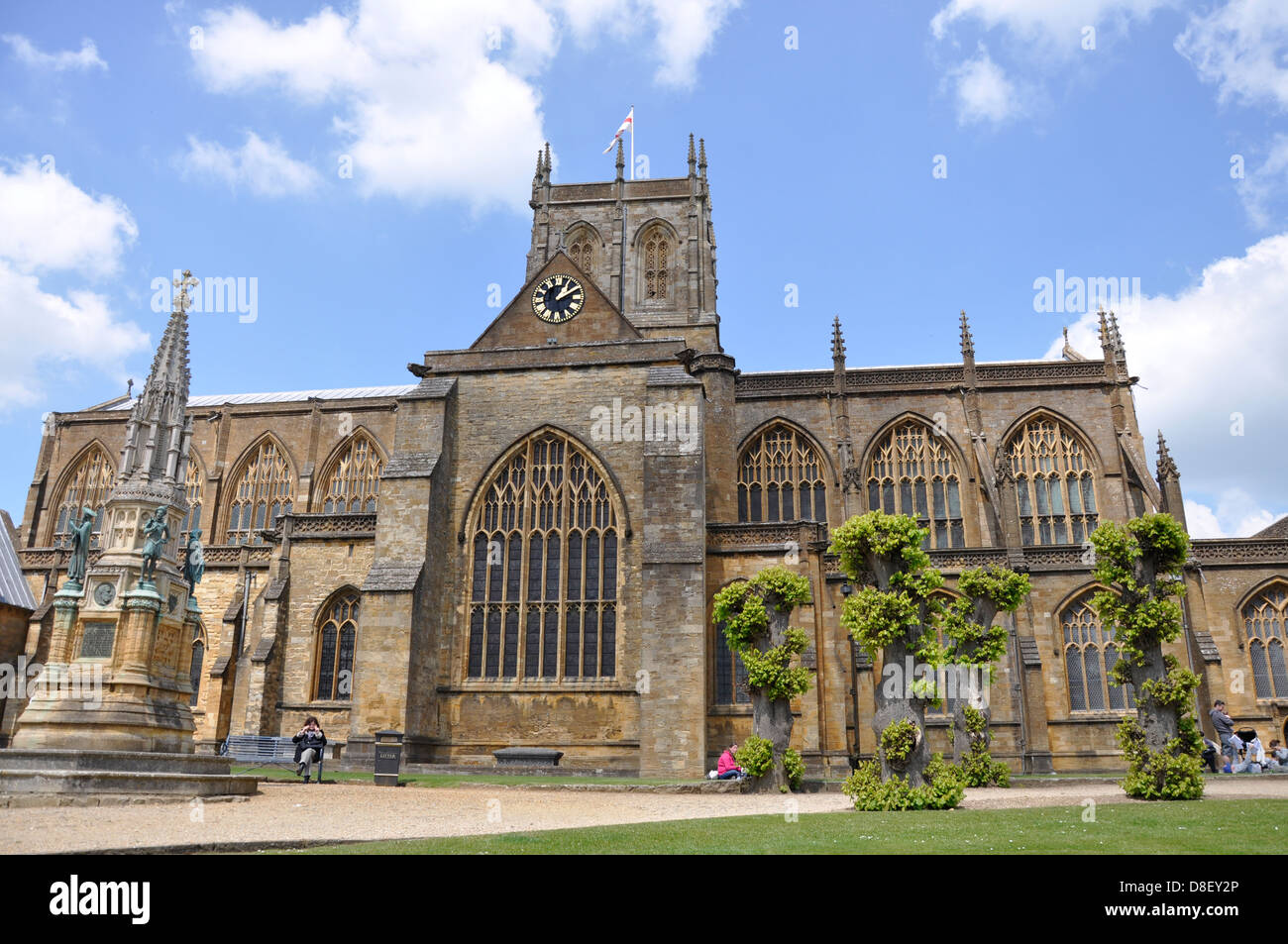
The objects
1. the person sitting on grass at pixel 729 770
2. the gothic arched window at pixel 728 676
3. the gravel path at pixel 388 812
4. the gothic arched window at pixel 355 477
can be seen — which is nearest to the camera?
the gravel path at pixel 388 812

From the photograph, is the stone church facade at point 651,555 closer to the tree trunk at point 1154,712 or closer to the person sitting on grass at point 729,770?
the person sitting on grass at point 729,770

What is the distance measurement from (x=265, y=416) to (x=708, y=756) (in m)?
25.6

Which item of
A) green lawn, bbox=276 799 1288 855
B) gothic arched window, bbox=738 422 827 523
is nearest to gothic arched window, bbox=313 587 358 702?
gothic arched window, bbox=738 422 827 523

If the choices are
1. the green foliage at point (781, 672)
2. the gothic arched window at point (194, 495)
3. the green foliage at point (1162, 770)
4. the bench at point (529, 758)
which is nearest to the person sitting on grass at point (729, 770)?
the green foliage at point (781, 672)

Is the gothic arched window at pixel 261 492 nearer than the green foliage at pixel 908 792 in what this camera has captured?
No

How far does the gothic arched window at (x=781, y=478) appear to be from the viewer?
3525cm

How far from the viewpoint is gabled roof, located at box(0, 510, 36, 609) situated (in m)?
32.0

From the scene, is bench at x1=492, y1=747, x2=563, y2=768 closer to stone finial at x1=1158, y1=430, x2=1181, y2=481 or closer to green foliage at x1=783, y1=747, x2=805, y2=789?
green foliage at x1=783, y1=747, x2=805, y2=789

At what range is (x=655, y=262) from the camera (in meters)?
42.7

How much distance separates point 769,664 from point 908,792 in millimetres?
5848

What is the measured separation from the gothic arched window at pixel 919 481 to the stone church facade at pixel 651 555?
0.29ft

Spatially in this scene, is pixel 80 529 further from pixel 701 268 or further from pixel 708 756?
pixel 701 268

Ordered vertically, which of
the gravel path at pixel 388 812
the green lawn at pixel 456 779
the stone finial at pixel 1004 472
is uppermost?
the stone finial at pixel 1004 472

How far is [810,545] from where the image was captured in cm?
2772
